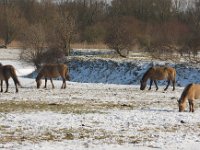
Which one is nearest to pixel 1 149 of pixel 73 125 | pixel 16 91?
pixel 73 125

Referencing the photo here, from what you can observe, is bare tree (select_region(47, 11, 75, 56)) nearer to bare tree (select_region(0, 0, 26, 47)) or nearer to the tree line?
the tree line

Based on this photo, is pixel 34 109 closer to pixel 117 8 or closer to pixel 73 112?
pixel 73 112

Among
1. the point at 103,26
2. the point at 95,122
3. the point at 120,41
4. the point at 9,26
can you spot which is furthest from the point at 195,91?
the point at 9,26

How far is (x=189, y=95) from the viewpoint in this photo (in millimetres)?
19188

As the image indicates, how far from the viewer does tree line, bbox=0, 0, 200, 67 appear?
5309 cm

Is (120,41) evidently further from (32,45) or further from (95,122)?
(95,122)

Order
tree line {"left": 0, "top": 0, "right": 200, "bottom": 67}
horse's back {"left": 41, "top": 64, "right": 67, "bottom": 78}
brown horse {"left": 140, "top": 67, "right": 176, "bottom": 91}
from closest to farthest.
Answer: brown horse {"left": 140, "top": 67, "right": 176, "bottom": 91} < horse's back {"left": 41, "top": 64, "right": 67, "bottom": 78} < tree line {"left": 0, "top": 0, "right": 200, "bottom": 67}

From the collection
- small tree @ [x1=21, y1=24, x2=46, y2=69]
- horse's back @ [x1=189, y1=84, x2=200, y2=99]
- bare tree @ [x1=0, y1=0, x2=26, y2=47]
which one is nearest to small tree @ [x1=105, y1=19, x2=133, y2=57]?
small tree @ [x1=21, y1=24, x2=46, y2=69]

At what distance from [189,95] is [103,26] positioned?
63.2m

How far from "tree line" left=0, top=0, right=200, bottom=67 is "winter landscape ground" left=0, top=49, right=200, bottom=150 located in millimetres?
27593

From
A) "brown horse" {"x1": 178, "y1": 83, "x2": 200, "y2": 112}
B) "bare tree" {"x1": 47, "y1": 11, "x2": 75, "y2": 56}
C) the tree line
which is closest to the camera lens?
"brown horse" {"x1": 178, "y1": 83, "x2": 200, "y2": 112}

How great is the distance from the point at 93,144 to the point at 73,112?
5.69 meters

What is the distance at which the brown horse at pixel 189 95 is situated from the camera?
18.9 metres

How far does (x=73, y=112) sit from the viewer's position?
18.0 metres
